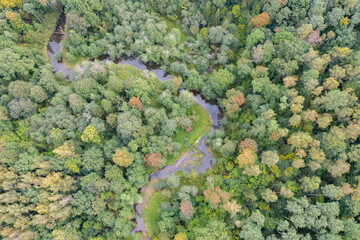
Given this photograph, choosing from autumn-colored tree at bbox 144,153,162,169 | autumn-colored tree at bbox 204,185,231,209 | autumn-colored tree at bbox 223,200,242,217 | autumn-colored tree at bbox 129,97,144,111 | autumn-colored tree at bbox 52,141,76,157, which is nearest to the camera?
autumn-colored tree at bbox 223,200,242,217

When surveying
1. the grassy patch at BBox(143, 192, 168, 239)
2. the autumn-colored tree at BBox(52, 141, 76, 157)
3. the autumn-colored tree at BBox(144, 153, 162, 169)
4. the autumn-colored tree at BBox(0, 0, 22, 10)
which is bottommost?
the grassy patch at BBox(143, 192, 168, 239)

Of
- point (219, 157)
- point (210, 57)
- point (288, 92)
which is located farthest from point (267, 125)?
point (210, 57)

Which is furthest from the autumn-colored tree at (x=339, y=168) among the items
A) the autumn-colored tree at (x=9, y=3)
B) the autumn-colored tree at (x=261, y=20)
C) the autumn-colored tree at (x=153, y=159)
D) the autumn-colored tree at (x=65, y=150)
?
the autumn-colored tree at (x=9, y=3)

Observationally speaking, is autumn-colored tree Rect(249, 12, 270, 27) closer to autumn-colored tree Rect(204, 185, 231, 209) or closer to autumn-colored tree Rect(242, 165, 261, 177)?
autumn-colored tree Rect(242, 165, 261, 177)

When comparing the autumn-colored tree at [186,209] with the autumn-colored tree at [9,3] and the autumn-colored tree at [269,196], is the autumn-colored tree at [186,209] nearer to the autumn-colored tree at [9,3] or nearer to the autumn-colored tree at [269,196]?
the autumn-colored tree at [269,196]

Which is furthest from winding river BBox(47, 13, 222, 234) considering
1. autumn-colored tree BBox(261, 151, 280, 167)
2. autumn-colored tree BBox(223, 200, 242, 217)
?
autumn-colored tree BBox(261, 151, 280, 167)

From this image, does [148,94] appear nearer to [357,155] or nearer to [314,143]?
[314,143]

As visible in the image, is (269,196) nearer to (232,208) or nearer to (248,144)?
(232,208)
